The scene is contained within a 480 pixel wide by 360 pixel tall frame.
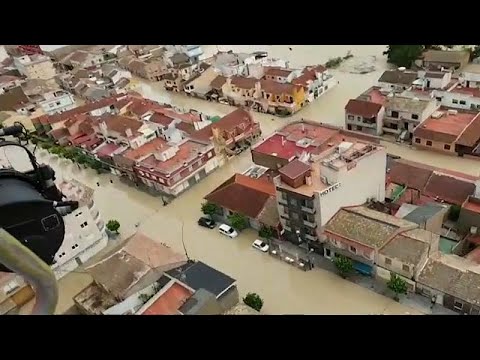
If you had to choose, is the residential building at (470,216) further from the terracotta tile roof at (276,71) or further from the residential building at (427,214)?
the terracotta tile roof at (276,71)

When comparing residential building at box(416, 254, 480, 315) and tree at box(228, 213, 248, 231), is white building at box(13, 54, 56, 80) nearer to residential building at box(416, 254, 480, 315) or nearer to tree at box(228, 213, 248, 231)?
tree at box(228, 213, 248, 231)

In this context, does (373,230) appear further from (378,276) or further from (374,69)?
(374,69)

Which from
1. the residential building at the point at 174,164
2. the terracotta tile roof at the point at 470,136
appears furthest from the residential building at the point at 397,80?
the residential building at the point at 174,164

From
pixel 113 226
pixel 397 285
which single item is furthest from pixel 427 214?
pixel 113 226

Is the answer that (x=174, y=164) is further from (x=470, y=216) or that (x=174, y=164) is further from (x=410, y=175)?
(x=470, y=216)

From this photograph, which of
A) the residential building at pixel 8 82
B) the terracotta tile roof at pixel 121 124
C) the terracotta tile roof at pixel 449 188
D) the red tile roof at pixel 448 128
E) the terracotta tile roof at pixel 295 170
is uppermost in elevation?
the terracotta tile roof at pixel 295 170

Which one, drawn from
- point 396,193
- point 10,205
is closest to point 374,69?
point 396,193
